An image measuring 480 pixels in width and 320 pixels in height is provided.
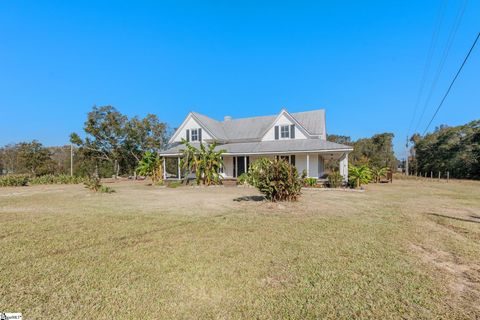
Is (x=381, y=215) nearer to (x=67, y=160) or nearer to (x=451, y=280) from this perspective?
(x=451, y=280)

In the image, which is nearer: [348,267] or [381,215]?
[348,267]

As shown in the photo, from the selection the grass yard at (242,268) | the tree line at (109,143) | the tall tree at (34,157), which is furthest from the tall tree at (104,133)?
the grass yard at (242,268)

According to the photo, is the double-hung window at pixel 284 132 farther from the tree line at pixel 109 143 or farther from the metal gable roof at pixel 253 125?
the tree line at pixel 109 143

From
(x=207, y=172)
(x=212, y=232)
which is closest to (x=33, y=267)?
(x=212, y=232)

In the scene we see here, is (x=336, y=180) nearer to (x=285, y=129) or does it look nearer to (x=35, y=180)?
(x=285, y=129)

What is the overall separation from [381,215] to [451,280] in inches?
179

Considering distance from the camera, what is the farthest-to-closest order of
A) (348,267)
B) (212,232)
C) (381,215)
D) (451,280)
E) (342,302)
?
(381,215) < (212,232) < (348,267) < (451,280) < (342,302)

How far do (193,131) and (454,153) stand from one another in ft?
111

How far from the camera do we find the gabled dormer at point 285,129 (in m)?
20.6

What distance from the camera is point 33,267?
3.74 metres

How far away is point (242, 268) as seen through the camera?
144 inches

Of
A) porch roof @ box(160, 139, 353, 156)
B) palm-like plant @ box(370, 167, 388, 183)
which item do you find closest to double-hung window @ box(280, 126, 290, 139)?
porch roof @ box(160, 139, 353, 156)

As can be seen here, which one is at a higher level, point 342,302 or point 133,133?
point 133,133

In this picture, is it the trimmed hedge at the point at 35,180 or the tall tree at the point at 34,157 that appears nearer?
the trimmed hedge at the point at 35,180
